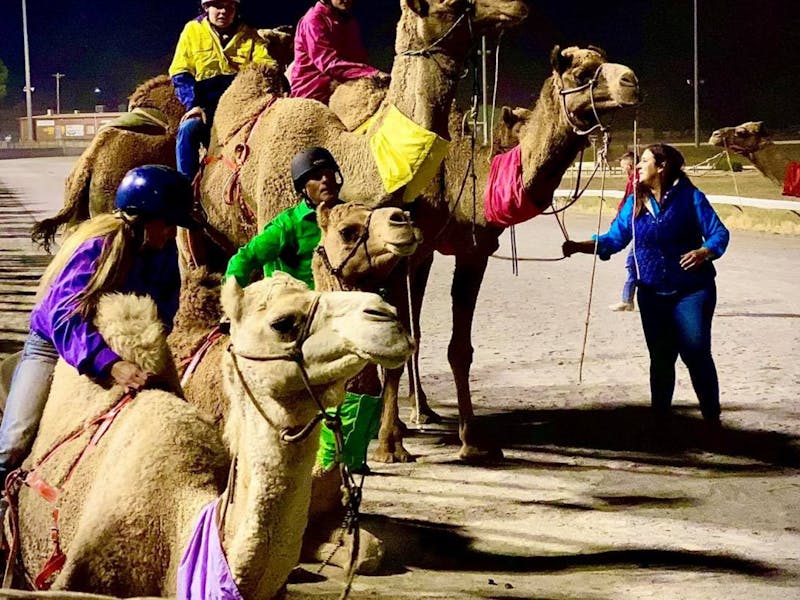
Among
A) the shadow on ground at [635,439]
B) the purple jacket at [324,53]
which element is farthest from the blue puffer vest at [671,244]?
the purple jacket at [324,53]

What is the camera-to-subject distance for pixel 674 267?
811 cm

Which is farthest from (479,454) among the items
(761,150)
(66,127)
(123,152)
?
(66,127)

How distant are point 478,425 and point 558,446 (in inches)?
21.9

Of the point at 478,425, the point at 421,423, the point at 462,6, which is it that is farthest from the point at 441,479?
the point at 462,6

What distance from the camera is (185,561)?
3689 millimetres

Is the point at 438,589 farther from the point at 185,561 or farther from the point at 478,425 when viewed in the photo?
the point at 478,425

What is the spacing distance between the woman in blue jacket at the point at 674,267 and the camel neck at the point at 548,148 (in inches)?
16.4

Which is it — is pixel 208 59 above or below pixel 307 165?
above

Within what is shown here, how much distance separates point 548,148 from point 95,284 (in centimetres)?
423

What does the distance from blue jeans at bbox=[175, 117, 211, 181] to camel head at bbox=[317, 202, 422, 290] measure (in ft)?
12.0

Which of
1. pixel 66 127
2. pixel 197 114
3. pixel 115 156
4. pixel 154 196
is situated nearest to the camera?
pixel 154 196

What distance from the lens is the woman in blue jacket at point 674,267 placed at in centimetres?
808

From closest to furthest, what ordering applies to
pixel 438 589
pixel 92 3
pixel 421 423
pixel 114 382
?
pixel 114 382
pixel 438 589
pixel 421 423
pixel 92 3

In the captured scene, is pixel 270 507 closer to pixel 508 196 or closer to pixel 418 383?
pixel 508 196
